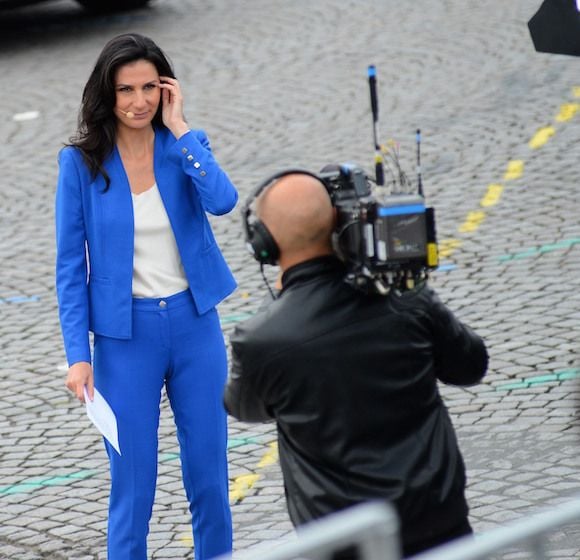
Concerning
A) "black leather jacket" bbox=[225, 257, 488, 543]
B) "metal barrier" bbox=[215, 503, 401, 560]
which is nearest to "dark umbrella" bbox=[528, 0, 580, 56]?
"black leather jacket" bbox=[225, 257, 488, 543]

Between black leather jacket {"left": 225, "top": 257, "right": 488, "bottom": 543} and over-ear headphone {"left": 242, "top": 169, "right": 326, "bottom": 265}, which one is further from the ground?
over-ear headphone {"left": 242, "top": 169, "right": 326, "bottom": 265}

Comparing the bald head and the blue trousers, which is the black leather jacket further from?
the blue trousers

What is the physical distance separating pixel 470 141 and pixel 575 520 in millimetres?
9271

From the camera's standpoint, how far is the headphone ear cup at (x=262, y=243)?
3797 millimetres

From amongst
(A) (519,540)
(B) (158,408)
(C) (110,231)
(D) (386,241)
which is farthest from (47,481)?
(A) (519,540)

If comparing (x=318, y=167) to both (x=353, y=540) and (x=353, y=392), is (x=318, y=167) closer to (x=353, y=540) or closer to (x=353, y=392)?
(x=353, y=392)

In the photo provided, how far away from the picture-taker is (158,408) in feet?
17.2

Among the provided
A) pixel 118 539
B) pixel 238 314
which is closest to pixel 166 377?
pixel 118 539

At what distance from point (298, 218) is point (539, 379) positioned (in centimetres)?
410

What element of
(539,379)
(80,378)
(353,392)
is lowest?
(539,379)

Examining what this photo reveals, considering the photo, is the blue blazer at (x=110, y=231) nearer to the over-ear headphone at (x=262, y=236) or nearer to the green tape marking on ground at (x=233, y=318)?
the over-ear headphone at (x=262, y=236)

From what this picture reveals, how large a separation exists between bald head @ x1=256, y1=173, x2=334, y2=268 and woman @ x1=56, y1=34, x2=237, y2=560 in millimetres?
1295

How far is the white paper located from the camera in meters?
5.05

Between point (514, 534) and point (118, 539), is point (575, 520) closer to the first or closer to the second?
point (514, 534)
